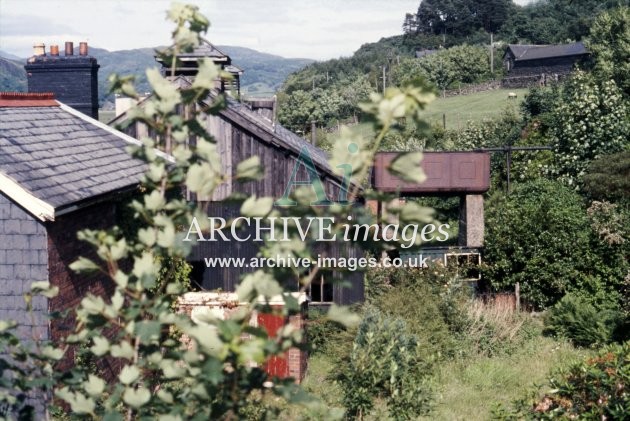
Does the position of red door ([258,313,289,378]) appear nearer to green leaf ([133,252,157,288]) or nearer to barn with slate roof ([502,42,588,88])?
green leaf ([133,252,157,288])

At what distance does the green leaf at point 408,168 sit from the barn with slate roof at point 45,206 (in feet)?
19.8

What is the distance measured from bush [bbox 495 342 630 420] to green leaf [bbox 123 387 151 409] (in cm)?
598

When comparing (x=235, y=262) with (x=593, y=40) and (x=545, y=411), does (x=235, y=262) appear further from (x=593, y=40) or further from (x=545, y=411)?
(x=593, y=40)

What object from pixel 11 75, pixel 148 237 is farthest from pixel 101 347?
pixel 11 75

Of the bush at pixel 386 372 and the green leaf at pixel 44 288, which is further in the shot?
the bush at pixel 386 372

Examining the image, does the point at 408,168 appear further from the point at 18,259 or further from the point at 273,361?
the point at 273,361

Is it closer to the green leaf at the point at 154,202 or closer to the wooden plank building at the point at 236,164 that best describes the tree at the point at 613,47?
the wooden plank building at the point at 236,164

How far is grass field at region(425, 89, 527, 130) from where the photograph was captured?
49.4 meters

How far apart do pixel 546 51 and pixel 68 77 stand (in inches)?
2480

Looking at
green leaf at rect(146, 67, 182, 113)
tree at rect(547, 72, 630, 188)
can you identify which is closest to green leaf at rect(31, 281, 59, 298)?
green leaf at rect(146, 67, 182, 113)

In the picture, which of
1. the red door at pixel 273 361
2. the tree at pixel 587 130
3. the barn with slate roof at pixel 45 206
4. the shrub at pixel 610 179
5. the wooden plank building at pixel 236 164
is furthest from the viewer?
the tree at pixel 587 130

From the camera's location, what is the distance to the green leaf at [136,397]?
237 cm

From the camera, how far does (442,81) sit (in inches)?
2714

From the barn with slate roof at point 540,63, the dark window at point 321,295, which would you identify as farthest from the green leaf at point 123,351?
the barn with slate roof at point 540,63
